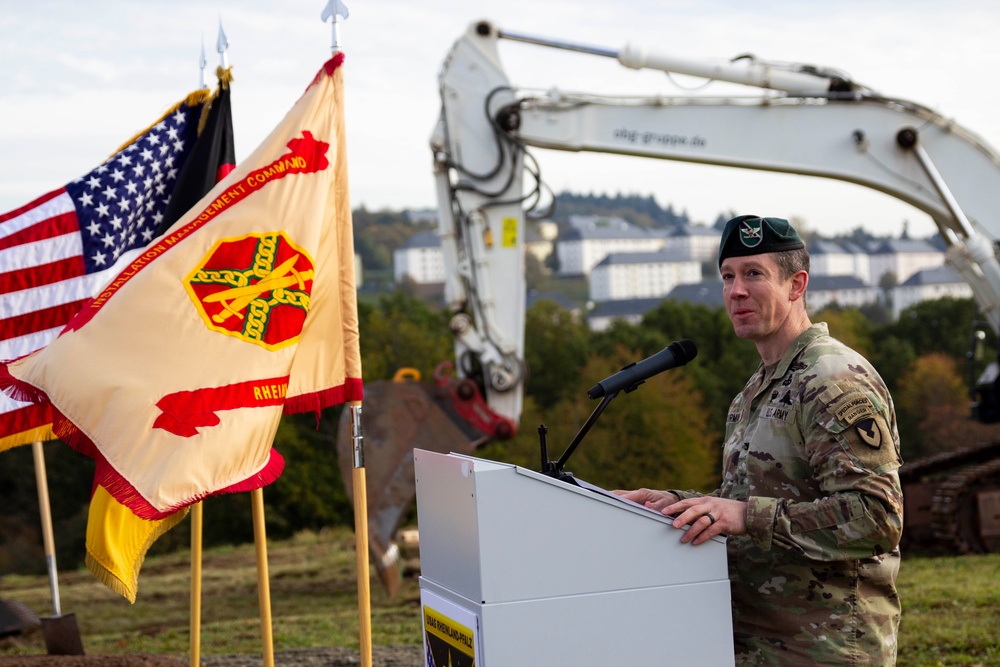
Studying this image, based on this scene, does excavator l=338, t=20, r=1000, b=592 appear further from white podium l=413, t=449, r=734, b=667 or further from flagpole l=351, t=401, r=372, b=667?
white podium l=413, t=449, r=734, b=667

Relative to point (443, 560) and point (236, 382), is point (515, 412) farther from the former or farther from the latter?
point (443, 560)

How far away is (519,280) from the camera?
11117 mm

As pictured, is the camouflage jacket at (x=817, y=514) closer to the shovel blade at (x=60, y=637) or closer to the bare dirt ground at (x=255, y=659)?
the bare dirt ground at (x=255, y=659)

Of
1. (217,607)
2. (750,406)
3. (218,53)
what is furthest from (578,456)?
(750,406)

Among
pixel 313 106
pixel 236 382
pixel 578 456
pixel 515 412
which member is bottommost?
pixel 578 456

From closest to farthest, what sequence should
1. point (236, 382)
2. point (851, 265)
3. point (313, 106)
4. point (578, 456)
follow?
1. point (236, 382)
2. point (313, 106)
3. point (578, 456)
4. point (851, 265)

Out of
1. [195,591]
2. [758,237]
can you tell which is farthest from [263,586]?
[758,237]

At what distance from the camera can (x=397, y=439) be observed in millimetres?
11250

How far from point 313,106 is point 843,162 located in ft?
21.8

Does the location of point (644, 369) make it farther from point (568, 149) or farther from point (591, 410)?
point (591, 410)

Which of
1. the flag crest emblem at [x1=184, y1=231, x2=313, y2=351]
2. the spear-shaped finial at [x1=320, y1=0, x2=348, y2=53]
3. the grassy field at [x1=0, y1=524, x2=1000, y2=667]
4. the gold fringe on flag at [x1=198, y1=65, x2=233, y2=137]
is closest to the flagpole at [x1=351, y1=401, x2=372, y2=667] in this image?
the flag crest emblem at [x1=184, y1=231, x2=313, y2=351]

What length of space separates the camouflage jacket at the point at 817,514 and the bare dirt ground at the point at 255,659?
464 cm

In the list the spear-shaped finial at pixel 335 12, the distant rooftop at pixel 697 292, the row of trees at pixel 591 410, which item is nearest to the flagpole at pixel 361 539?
the spear-shaped finial at pixel 335 12

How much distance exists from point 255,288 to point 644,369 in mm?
2502
